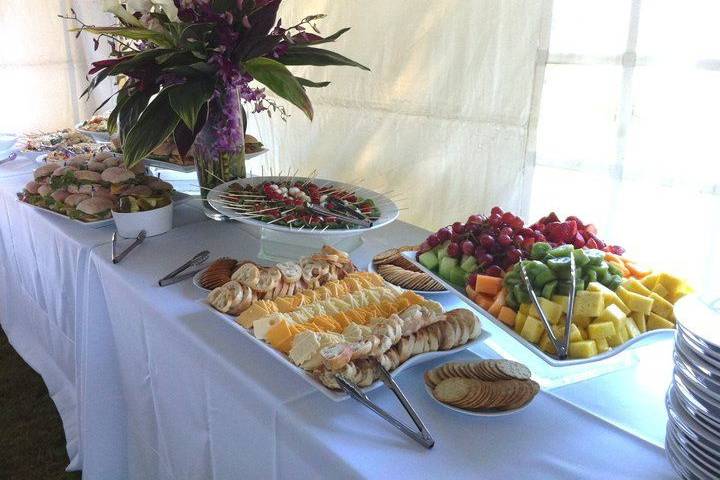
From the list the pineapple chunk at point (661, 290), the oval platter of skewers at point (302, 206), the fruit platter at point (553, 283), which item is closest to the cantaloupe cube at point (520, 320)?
the fruit platter at point (553, 283)

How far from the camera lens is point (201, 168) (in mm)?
1387

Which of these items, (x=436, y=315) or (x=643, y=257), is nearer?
(x=436, y=315)

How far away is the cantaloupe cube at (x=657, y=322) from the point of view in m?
0.77

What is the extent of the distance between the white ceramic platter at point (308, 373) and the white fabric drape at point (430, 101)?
0.71 meters

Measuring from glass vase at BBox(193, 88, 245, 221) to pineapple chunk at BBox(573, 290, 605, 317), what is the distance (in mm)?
872

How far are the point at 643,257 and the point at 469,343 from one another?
632 millimetres

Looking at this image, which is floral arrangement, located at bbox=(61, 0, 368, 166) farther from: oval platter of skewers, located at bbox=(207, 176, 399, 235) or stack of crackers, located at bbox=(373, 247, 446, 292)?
stack of crackers, located at bbox=(373, 247, 446, 292)

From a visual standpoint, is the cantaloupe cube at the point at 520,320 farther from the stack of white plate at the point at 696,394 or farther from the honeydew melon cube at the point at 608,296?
the stack of white plate at the point at 696,394

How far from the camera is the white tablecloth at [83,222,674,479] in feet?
2.02

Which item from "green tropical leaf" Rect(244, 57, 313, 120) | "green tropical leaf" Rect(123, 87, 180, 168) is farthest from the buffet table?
"green tropical leaf" Rect(244, 57, 313, 120)

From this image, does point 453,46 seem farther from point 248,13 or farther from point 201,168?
point 201,168

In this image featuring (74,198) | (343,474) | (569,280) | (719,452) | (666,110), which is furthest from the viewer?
(74,198)

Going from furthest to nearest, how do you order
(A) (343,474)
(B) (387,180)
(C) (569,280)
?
(B) (387,180) → (C) (569,280) → (A) (343,474)

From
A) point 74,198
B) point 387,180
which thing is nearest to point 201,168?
point 74,198
